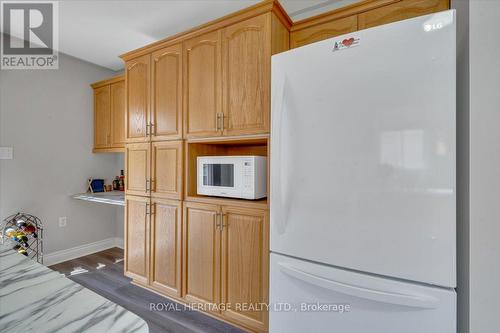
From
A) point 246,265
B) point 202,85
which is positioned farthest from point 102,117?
point 246,265

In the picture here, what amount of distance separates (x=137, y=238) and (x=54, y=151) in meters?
1.65

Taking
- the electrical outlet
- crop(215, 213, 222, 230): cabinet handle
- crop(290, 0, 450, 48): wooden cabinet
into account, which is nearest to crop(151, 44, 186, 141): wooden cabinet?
crop(215, 213, 222, 230): cabinet handle

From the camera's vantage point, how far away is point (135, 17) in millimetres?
2162

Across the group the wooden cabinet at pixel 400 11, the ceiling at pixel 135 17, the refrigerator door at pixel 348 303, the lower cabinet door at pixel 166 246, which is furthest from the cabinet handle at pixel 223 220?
the ceiling at pixel 135 17

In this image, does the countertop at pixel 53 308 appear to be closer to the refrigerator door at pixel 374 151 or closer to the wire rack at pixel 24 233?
the refrigerator door at pixel 374 151

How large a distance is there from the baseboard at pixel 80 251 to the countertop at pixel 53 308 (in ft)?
9.10

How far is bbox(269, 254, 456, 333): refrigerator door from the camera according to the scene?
3.02 ft

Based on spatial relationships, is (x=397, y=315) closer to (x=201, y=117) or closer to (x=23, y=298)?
(x=23, y=298)

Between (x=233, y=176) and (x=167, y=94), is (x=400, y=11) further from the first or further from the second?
(x=167, y=94)

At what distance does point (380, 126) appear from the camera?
0.99 m

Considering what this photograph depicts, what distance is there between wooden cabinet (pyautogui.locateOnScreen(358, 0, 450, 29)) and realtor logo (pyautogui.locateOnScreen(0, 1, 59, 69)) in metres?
2.45

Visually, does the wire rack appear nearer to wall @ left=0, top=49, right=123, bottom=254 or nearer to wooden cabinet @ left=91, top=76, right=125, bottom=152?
wall @ left=0, top=49, right=123, bottom=254

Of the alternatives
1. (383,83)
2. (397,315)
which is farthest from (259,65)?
(397,315)

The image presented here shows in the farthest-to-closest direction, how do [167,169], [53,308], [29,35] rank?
[29,35]
[167,169]
[53,308]
